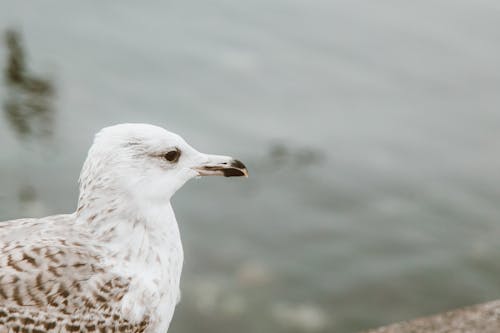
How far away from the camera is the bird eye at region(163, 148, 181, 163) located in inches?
147

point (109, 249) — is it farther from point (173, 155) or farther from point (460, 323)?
point (460, 323)

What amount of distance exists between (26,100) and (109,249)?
703 centimetres

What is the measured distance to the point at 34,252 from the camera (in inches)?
133

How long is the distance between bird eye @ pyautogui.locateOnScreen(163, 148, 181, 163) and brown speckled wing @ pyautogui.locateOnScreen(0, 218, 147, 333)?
2.22 feet

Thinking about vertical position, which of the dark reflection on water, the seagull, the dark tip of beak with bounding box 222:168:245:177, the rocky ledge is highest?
the dark reflection on water

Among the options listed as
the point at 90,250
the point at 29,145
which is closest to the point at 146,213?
the point at 90,250

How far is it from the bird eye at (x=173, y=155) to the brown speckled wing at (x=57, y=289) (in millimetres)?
677

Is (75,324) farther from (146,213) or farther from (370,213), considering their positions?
(370,213)

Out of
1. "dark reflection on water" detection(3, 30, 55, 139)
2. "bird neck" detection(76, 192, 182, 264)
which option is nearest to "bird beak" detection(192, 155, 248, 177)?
→ "bird neck" detection(76, 192, 182, 264)

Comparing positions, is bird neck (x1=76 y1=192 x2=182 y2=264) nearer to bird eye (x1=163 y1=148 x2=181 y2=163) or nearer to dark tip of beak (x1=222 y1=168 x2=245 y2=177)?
bird eye (x1=163 y1=148 x2=181 y2=163)

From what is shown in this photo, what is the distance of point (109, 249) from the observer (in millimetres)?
3584

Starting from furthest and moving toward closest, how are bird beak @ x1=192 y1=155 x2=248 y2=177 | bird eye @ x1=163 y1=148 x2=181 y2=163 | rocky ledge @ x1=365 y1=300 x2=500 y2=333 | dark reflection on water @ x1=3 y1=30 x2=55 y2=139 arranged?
dark reflection on water @ x1=3 y1=30 x2=55 y2=139 < rocky ledge @ x1=365 y1=300 x2=500 y2=333 < bird beak @ x1=192 y1=155 x2=248 y2=177 < bird eye @ x1=163 y1=148 x2=181 y2=163

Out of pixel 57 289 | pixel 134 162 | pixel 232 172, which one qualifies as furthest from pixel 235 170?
pixel 57 289

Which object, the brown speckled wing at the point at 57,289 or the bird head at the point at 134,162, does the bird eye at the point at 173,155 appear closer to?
the bird head at the point at 134,162
